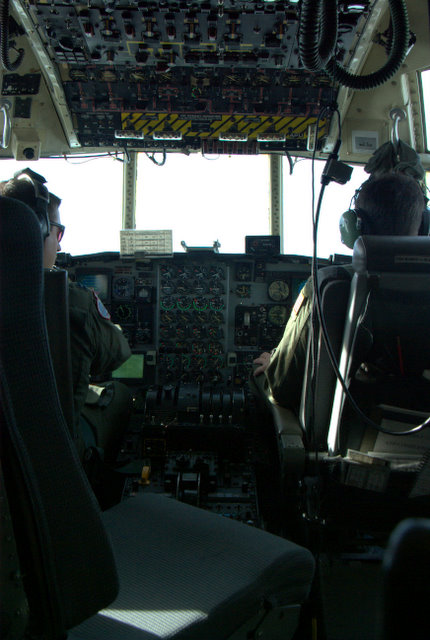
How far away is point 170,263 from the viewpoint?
9.91 feet

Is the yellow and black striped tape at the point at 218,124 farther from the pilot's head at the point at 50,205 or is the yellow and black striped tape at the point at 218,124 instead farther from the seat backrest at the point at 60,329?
the seat backrest at the point at 60,329

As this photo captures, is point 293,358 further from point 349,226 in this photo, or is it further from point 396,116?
point 396,116

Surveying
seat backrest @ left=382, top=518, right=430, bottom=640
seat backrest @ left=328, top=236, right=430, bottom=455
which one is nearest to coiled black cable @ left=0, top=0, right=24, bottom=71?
seat backrest @ left=328, top=236, right=430, bottom=455

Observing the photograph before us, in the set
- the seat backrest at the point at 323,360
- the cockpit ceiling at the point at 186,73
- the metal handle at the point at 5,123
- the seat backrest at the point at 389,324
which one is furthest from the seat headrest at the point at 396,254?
the metal handle at the point at 5,123

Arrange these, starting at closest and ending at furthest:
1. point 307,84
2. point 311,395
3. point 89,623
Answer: point 89,623
point 311,395
point 307,84

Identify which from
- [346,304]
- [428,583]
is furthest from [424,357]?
[428,583]

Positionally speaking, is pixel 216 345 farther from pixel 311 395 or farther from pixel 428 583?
pixel 428 583

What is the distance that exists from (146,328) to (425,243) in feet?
7.06

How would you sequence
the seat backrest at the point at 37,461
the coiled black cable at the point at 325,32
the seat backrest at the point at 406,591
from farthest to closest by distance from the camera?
1. the coiled black cable at the point at 325,32
2. the seat backrest at the point at 37,461
3. the seat backrest at the point at 406,591

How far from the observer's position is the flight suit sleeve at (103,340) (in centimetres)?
163

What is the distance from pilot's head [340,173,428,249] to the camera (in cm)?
141

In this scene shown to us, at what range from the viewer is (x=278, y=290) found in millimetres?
3062

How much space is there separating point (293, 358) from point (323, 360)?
0.23 m

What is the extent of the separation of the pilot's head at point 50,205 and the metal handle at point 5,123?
1447mm
